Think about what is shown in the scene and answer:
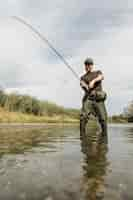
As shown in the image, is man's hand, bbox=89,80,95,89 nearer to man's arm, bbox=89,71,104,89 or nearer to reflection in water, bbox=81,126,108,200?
man's arm, bbox=89,71,104,89

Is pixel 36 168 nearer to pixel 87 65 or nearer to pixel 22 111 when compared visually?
pixel 87 65

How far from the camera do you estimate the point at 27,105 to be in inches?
1769

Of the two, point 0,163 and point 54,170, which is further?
point 0,163

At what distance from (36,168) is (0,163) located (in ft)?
2.56

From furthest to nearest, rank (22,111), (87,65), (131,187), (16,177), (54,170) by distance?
(22,111), (87,65), (54,170), (16,177), (131,187)

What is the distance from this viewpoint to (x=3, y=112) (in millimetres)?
38875

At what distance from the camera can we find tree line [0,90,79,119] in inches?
1649

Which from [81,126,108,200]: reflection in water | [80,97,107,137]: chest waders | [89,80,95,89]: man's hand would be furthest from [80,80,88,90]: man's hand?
[81,126,108,200]: reflection in water

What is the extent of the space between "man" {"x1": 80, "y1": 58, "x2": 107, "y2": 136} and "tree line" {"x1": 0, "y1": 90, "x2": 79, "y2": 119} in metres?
32.4

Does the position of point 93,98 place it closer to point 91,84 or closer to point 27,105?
point 91,84

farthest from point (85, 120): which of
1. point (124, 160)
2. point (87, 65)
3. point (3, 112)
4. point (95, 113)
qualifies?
point (3, 112)

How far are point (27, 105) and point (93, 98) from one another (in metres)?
36.2

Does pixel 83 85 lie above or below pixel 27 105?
below

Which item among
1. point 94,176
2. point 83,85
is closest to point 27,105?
point 83,85
